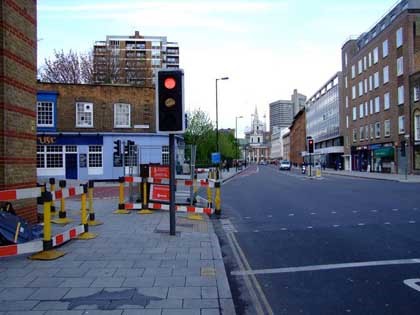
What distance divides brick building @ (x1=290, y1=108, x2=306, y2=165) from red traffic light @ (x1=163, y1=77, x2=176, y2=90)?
10030cm

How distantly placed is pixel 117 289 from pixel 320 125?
288 ft

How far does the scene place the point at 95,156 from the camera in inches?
1332

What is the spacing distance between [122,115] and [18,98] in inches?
1002

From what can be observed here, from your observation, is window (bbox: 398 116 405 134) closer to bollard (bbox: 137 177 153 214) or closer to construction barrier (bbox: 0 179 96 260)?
bollard (bbox: 137 177 153 214)

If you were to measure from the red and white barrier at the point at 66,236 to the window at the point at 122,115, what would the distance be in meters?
26.6

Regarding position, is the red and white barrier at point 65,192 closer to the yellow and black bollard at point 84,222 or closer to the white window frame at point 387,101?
the yellow and black bollard at point 84,222

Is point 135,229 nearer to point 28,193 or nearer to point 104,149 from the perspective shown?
point 28,193

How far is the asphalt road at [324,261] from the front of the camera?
16.2 ft

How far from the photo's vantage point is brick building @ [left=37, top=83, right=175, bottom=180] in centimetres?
3275

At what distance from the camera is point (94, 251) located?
748cm

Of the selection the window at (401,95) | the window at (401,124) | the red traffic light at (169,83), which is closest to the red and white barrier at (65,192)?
the red traffic light at (169,83)

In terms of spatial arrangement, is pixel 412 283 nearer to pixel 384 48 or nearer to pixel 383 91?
pixel 383 91

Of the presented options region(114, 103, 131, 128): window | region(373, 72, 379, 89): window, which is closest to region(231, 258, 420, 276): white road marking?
region(114, 103, 131, 128): window

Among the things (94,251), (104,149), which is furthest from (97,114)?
(94,251)
